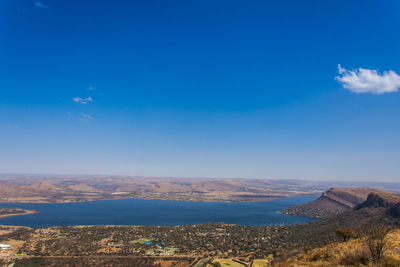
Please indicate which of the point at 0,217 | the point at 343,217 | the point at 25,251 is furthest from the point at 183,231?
the point at 0,217

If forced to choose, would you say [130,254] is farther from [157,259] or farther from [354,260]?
[354,260]

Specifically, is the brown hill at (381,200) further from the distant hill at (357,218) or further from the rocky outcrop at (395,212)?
the rocky outcrop at (395,212)

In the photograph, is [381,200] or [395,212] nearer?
[395,212]

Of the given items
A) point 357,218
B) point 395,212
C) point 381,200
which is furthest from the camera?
point 381,200

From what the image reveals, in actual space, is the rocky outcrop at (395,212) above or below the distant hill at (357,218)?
above

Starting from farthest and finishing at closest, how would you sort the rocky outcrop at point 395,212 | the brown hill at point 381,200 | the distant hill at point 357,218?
the brown hill at point 381,200
the rocky outcrop at point 395,212
the distant hill at point 357,218

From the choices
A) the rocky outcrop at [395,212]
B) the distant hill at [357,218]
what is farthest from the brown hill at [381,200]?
the rocky outcrop at [395,212]

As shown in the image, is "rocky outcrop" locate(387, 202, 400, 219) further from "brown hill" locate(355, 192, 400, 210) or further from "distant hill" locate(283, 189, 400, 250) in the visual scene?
"brown hill" locate(355, 192, 400, 210)

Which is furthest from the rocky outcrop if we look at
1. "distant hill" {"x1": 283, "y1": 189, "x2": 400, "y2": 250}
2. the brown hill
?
the brown hill

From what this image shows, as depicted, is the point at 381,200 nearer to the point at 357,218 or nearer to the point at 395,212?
the point at 357,218

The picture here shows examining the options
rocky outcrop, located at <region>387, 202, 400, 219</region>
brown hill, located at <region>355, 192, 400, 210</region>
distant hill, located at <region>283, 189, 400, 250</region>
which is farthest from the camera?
brown hill, located at <region>355, 192, 400, 210</region>

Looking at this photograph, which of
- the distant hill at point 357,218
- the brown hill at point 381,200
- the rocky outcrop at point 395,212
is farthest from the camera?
the brown hill at point 381,200

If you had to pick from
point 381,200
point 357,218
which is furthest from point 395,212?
point 381,200
